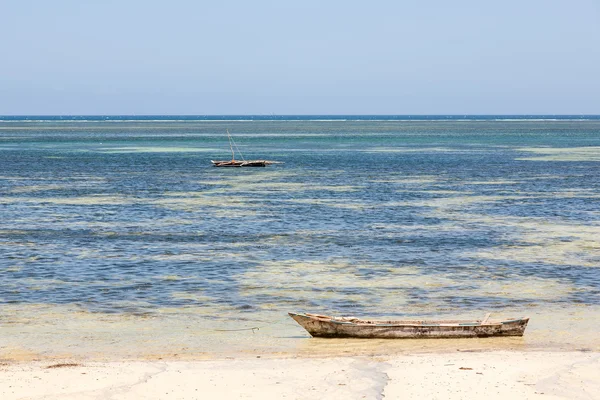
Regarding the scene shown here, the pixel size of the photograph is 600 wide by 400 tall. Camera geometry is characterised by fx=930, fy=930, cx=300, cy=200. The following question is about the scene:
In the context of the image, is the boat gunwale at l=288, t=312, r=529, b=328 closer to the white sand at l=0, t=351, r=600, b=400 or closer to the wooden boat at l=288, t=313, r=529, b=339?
the wooden boat at l=288, t=313, r=529, b=339

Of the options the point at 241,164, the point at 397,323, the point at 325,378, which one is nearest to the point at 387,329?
the point at 397,323

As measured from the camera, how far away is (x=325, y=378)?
17.6 m

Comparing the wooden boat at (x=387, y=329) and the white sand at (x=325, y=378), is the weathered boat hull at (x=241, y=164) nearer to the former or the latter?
the wooden boat at (x=387, y=329)

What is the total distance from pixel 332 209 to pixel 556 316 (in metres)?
25.3

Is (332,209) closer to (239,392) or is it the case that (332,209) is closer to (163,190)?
(163,190)

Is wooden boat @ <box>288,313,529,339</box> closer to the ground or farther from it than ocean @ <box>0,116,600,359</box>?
farther from it

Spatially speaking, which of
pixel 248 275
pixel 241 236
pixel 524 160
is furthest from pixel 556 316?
pixel 524 160

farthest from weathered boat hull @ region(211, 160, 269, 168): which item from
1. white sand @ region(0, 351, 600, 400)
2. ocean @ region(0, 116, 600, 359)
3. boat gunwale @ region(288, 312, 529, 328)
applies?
white sand @ region(0, 351, 600, 400)

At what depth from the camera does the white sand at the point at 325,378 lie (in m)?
16.4

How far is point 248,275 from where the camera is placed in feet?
97.2

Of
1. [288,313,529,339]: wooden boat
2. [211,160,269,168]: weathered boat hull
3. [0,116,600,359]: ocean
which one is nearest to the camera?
[288,313,529,339]: wooden boat

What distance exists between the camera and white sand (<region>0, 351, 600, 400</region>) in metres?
16.4

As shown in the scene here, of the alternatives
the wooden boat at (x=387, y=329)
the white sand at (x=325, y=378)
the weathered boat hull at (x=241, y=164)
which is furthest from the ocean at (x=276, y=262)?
the weathered boat hull at (x=241, y=164)

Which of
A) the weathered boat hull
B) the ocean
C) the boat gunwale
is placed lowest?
the weathered boat hull
